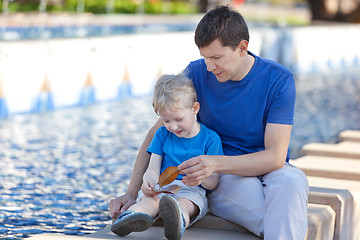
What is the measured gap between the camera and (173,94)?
331 centimetres

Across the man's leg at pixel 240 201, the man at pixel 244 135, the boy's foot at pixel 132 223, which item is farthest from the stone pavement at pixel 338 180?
the boy's foot at pixel 132 223

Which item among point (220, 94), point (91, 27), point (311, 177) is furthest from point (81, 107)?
point (91, 27)

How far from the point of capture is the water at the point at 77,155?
183 inches

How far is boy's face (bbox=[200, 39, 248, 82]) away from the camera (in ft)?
10.8

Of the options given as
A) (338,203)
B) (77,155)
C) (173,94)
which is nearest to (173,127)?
(173,94)

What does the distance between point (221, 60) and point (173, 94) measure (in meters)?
0.27

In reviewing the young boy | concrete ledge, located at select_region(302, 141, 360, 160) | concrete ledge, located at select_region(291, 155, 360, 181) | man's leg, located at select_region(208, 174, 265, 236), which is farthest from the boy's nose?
concrete ledge, located at select_region(302, 141, 360, 160)

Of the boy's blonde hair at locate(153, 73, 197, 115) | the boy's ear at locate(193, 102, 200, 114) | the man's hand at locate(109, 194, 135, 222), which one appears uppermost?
the boy's blonde hair at locate(153, 73, 197, 115)

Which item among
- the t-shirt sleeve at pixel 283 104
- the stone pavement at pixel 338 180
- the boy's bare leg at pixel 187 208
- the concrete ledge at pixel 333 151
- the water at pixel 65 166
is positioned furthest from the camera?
the concrete ledge at pixel 333 151

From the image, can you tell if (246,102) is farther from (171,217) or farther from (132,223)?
(132,223)

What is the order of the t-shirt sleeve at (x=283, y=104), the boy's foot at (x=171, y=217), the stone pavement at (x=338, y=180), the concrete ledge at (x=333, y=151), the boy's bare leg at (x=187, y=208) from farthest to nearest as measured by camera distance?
the concrete ledge at (x=333, y=151), the stone pavement at (x=338, y=180), the t-shirt sleeve at (x=283, y=104), the boy's bare leg at (x=187, y=208), the boy's foot at (x=171, y=217)

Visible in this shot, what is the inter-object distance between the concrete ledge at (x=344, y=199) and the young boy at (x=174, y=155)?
2.02 ft

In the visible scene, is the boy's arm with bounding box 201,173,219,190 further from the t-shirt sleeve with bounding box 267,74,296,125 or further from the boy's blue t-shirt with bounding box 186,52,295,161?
the t-shirt sleeve with bounding box 267,74,296,125

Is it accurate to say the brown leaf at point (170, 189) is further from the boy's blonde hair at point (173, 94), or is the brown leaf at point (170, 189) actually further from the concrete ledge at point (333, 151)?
the concrete ledge at point (333, 151)
